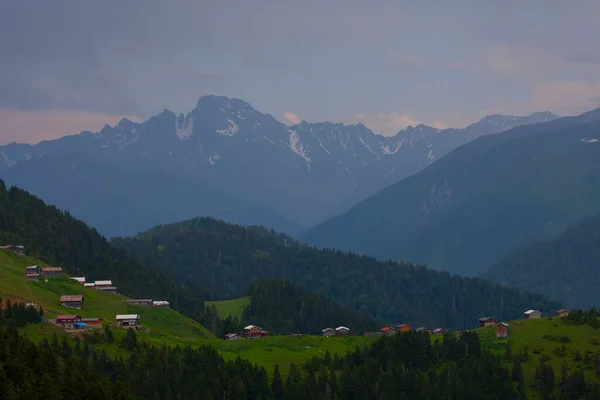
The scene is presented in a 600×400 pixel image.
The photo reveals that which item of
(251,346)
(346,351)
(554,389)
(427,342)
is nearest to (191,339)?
(251,346)

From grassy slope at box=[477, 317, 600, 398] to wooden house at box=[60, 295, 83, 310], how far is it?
75.4 m

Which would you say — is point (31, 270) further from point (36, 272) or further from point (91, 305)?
point (91, 305)

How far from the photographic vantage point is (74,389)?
341 ft

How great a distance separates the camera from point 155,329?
180m

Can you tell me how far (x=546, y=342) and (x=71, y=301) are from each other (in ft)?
286

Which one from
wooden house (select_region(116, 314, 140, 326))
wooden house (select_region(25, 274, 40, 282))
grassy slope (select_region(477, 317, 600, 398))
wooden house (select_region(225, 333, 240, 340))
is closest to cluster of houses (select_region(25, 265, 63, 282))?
wooden house (select_region(25, 274, 40, 282))

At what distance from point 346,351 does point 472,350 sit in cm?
2271

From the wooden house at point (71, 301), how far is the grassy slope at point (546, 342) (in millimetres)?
75405

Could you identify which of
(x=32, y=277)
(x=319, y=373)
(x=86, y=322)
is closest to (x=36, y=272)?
(x=32, y=277)

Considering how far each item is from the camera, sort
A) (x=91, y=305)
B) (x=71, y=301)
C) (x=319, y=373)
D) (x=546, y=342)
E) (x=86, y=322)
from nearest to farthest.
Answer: (x=319, y=373), (x=86, y=322), (x=546, y=342), (x=71, y=301), (x=91, y=305)

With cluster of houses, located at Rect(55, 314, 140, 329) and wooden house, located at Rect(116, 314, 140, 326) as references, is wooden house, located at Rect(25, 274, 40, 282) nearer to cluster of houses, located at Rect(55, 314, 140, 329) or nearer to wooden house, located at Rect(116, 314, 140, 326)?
cluster of houses, located at Rect(55, 314, 140, 329)

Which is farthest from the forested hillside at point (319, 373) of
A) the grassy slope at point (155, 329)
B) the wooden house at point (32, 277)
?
the wooden house at point (32, 277)

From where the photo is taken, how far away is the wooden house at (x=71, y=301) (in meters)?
174

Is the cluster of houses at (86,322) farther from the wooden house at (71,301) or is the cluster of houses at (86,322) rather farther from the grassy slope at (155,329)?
the wooden house at (71,301)
